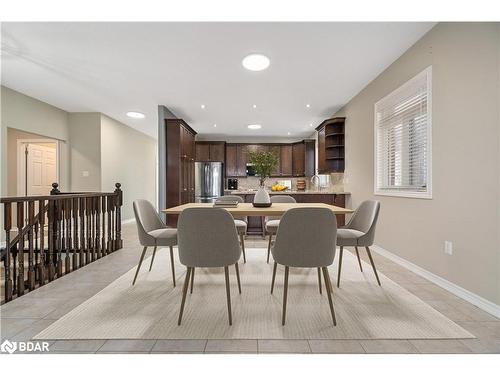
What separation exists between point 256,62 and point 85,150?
4.62 m

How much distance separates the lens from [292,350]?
150 centimetres

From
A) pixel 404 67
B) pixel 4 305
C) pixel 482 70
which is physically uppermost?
pixel 404 67

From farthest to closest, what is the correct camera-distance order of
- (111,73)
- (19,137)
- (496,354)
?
(19,137) → (111,73) → (496,354)

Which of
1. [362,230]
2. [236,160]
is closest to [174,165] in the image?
[236,160]

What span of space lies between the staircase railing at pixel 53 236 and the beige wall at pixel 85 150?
6.63 ft

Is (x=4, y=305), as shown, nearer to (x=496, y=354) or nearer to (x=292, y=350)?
(x=292, y=350)

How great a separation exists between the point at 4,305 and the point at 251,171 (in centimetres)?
584

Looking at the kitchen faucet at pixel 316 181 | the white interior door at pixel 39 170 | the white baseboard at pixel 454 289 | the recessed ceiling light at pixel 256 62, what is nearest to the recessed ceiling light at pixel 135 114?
the white interior door at pixel 39 170

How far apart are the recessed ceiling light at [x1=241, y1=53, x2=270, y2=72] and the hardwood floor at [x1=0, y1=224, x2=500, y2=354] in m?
2.87

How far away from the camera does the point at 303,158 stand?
7414 millimetres

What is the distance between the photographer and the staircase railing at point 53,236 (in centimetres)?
227

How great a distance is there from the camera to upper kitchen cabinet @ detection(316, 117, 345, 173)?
205 inches
